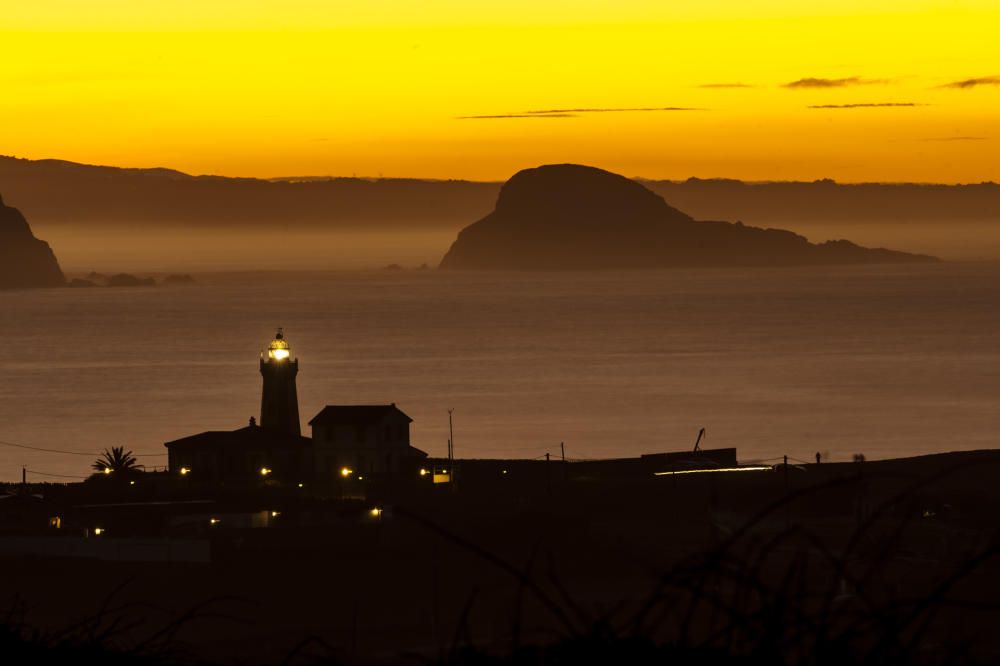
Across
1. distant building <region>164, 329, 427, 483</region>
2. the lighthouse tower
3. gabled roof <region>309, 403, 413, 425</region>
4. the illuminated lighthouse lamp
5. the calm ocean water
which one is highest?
the calm ocean water

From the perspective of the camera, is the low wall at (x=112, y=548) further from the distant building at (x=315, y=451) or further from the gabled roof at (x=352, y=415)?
the gabled roof at (x=352, y=415)

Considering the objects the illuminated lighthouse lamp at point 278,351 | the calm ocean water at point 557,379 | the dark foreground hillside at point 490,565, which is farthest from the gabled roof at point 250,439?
the calm ocean water at point 557,379

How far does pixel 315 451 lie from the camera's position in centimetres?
4291

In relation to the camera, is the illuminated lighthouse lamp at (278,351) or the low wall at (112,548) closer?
the low wall at (112,548)

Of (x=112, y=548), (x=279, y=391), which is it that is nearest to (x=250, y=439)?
(x=279, y=391)

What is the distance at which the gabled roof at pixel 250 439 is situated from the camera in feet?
143

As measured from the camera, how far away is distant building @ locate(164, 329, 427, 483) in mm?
42750

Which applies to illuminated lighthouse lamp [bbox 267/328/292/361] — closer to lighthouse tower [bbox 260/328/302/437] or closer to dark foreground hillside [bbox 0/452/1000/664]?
lighthouse tower [bbox 260/328/302/437]

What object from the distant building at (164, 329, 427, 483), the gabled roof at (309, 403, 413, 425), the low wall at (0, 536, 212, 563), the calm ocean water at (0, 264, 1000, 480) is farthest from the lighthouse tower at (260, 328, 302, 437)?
the calm ocean water at (0, 264, 1000, 480)

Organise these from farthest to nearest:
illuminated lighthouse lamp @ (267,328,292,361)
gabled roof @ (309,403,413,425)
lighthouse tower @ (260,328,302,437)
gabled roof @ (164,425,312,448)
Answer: lighthouse tower @ (260,328,302,437) → illuminated lighthouse lamp @ (267,328,292,361) → gabled roof @ (164,425,312,448) → gabled roof @ (309,403,413,425)

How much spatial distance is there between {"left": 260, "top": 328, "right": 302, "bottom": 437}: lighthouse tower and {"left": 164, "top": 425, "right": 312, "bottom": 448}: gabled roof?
33.4 inches

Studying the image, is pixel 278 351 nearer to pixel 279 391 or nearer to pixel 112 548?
pixel 279 391

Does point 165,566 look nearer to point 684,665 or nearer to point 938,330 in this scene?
point 684,665

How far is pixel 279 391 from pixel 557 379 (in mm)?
58239
